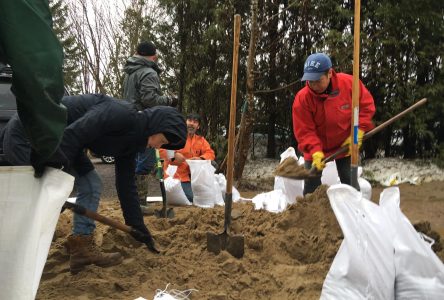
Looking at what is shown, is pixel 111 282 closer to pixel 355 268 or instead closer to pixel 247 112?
pixel 355 268

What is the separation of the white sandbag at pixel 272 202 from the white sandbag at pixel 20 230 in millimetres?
3748

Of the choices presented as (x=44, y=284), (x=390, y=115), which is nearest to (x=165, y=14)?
(x=390, y=115)

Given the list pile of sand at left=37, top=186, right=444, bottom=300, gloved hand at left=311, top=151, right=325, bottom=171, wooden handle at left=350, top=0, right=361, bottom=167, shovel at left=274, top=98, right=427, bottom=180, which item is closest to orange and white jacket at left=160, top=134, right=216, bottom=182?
pile of sand at left=37, top=186, right=444, bottom=300

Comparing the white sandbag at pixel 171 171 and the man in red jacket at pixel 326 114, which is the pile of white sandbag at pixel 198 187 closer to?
the white sandbag at pixel 171 171

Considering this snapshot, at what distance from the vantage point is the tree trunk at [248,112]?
6.86 meters

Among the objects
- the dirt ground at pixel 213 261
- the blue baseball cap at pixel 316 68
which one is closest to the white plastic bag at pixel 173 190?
the dirt ground at pixel 213 261

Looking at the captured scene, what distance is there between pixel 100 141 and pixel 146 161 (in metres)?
2.07

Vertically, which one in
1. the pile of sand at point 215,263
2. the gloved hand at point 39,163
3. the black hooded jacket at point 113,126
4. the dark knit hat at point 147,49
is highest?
the dark knit hat at point 147,49

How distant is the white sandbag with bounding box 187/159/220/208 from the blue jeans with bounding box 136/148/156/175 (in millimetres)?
669

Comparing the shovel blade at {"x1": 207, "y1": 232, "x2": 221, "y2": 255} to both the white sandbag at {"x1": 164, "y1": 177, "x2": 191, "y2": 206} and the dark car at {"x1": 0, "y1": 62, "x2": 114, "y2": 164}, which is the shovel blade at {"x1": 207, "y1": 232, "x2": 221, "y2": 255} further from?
the dark car at {"x1": 0, "y1": 62, "x2": 114, "y2": 164}

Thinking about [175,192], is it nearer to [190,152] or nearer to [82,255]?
[190,152]

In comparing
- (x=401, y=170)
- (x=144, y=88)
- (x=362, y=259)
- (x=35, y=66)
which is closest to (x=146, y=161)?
(x=144, y=88)

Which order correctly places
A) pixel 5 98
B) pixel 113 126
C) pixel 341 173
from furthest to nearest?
pixel 5 98, pixel 341 173, pixel 113 126

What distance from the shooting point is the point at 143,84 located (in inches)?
192
